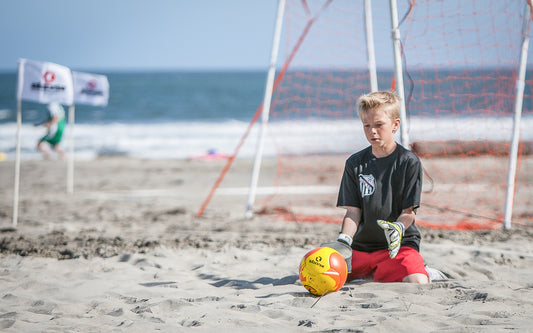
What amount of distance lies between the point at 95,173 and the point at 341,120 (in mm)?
11501

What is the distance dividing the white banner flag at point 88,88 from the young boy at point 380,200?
21.7 feet

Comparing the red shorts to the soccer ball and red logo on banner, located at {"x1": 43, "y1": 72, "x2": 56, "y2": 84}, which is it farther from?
red logo on banner, located at {"x1": 43, "y1": 72, "x2": 56, "y2": 84}

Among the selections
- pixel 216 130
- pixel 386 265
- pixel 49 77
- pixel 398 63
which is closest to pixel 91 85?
pixel 49 77

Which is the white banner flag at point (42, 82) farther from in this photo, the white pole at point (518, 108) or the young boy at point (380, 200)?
the white pole at point (518, 108)

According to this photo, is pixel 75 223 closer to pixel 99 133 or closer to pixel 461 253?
pixel 461 253

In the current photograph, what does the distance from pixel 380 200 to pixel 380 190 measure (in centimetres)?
7

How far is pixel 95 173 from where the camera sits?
38.4 feet

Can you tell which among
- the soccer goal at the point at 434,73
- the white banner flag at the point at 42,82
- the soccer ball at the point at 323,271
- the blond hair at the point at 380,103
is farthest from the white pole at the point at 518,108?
the white banner flag at the point at 42,82

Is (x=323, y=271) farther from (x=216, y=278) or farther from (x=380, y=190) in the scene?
(x=216, y=278)

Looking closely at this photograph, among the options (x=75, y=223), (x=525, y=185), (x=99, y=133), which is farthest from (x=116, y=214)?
(x=99, y=133)

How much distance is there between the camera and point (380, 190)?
11.9 ft

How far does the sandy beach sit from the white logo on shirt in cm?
68

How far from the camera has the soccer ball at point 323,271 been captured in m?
3.35

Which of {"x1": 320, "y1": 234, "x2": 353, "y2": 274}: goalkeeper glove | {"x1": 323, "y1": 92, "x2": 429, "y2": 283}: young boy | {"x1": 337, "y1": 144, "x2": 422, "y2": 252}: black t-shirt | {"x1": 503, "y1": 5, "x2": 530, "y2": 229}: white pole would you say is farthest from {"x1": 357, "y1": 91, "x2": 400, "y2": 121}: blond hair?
{"x1": 503, "y1": 5, "x2": 530, "y2": 229}: white pole
